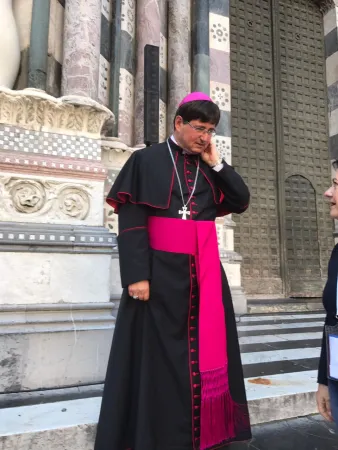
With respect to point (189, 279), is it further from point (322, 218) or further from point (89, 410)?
point (322, 218)

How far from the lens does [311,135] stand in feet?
25.6

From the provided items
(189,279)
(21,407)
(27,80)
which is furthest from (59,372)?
(27,80)

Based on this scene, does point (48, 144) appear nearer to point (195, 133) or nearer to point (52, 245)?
point (52, 245)

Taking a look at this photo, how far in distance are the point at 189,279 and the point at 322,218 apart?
6.72m

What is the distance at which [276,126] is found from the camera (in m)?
7.46

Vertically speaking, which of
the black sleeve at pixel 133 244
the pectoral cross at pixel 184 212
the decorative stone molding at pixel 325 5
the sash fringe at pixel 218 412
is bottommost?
the sash fringe at pixel 218 412

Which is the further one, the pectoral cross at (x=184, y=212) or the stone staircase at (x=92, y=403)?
the stone staircase at (x=92, y=403)

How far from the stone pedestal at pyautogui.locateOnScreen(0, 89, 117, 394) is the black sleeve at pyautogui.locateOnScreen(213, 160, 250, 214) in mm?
1337

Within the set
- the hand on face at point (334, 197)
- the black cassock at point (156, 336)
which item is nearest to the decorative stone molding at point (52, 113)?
the black cassock at point (156, 336)

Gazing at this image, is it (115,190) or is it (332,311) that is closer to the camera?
(332,311)

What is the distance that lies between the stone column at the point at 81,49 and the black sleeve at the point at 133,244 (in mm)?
2076

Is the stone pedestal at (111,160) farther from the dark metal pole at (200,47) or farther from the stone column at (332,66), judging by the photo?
the stone column at (332,66)

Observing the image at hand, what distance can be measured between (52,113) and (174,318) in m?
2.26

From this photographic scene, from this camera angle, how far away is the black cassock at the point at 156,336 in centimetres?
153
